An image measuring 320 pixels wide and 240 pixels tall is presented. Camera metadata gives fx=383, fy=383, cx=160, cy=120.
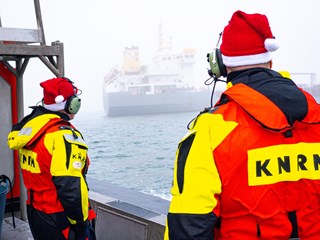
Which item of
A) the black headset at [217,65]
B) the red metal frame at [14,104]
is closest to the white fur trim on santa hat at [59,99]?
the black headset at [217,65]

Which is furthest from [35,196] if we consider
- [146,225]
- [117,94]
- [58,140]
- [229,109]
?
[117,94]

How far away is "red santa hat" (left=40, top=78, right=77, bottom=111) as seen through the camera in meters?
2.85

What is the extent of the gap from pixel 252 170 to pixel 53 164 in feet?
5.06

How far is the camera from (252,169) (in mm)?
1307

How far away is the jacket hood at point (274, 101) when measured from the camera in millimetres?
1306

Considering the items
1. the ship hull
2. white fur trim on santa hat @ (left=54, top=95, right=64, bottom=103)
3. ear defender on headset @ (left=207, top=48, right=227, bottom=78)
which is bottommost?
the ship hull

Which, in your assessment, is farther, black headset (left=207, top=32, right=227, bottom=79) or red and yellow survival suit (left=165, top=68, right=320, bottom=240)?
black headset (left=207, top=32, right=227, bottom=79)

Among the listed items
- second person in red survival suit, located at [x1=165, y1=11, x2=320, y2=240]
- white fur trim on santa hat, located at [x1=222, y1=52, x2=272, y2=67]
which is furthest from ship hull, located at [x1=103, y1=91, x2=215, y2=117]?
second person in red survival suit, located at [x1=165, y1=11, x2=320, y2=240]

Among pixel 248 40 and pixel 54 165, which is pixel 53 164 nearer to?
pixel 54 165

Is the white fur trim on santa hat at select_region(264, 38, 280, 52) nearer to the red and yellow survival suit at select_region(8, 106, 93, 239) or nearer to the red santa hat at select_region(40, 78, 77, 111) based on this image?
the red and yellow survival suit at select_region(8, 106, 93, 239)

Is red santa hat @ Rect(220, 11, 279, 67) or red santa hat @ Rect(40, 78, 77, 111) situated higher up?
red santa hat @ Rect(220, 11, 279, 67)

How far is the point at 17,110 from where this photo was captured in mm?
4793

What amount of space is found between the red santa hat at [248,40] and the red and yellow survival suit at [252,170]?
0.41 ft

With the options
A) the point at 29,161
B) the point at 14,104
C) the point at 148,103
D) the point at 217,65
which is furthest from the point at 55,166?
the point at 148,103
